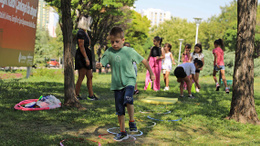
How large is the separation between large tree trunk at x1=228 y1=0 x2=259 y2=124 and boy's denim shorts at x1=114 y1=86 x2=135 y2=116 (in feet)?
9.10

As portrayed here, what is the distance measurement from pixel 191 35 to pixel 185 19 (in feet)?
41.2

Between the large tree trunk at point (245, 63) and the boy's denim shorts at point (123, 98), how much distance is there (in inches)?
109

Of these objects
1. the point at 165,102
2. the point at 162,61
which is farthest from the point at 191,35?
the point at 165,102

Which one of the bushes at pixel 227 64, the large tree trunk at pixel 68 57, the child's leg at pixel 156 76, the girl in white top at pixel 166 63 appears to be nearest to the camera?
the large tree trunk at pixel 68 57

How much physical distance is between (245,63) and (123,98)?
9.74 ft

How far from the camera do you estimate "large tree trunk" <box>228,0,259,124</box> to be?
5.85 m

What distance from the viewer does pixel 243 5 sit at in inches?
232

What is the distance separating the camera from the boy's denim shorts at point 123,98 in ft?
14.0

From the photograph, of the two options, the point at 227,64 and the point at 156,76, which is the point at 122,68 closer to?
the point at 156,76

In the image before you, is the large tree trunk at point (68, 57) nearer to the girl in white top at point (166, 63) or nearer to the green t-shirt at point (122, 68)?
the green t-shirt at point (122, 68)

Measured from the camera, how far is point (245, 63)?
19.3 feet

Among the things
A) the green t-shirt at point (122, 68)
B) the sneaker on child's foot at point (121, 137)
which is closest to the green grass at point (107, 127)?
the sneaker on child's foot at point (121, 137)

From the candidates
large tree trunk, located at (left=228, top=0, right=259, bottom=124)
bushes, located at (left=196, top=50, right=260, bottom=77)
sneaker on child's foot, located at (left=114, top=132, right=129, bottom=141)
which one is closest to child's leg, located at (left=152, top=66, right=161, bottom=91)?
large tree trunk, located at (left=228, top=0, right=259, bottom=124)

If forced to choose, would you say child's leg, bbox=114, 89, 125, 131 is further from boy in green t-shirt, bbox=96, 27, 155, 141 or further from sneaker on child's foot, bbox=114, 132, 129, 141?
sneaker on child's foot, bbox=114, 132, 129, 141
